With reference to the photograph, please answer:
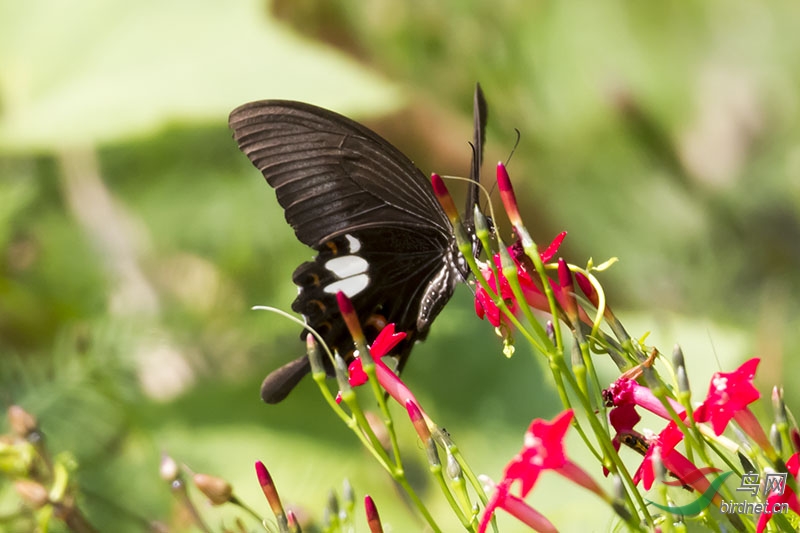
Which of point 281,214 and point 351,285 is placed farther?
point 281,214

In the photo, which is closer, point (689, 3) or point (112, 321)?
point (112, 321)

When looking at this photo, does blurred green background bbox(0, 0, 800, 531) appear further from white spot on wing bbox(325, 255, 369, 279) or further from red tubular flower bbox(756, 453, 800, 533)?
red tubular flower bbox(756, 453, 800, 533)

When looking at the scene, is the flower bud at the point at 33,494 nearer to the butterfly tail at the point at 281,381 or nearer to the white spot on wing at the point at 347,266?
the butterfly tail at the point at 281,381

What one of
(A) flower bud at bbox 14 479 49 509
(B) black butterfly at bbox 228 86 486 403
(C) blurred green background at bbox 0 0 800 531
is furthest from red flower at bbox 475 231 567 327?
(C) blurred green background at bbox 0 0 800 531

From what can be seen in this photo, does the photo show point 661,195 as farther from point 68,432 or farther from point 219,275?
point 68,432

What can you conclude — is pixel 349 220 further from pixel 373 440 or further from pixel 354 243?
pixel 373 440

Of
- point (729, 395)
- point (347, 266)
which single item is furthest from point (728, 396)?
point (347, 266)

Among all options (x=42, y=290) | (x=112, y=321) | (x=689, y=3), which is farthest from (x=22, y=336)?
(x=689, y=3)
